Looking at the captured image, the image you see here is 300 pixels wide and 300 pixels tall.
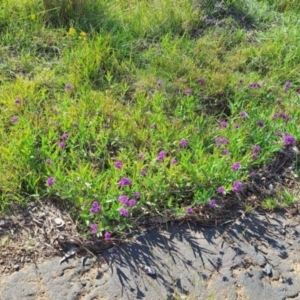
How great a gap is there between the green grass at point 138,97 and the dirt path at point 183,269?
0.20 meters

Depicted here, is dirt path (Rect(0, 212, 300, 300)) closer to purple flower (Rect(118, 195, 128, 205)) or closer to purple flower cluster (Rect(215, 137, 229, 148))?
purple flower (Rect(118, 195, 128, 205))

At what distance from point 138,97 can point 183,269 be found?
1.47 m

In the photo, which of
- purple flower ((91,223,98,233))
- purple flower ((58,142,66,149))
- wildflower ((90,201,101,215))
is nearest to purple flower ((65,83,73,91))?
purple flower ((58,142,66,149))

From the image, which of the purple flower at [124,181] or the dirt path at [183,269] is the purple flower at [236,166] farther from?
the purple flower at [124,181]

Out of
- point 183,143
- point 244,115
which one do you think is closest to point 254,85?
point 244,115

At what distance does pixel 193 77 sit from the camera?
13.5 feet

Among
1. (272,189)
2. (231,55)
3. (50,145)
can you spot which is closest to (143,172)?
(50,145)

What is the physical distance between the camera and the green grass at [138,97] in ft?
10.5

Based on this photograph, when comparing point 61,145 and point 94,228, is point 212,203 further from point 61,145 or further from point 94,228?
point 61,145

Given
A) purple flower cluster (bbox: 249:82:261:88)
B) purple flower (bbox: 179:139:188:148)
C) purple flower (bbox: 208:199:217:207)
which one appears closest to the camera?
purple flower (bbox: 208:199:217:207)

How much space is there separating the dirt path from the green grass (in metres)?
0.20

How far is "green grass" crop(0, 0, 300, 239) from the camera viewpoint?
3189 millimetres

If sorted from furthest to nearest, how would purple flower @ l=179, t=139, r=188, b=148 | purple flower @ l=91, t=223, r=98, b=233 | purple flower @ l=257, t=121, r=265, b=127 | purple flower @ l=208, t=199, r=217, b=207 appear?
1. purple flower @ l=257, t=121, r=265, b=127
2. purple flower @ l=179, t=139, r=188, b=148
3. purple flower @ l=208, t=199, r=217, b=207
4. purple flower @ l=91, t=223, r=98, b=233

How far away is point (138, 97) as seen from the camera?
3.81 m
